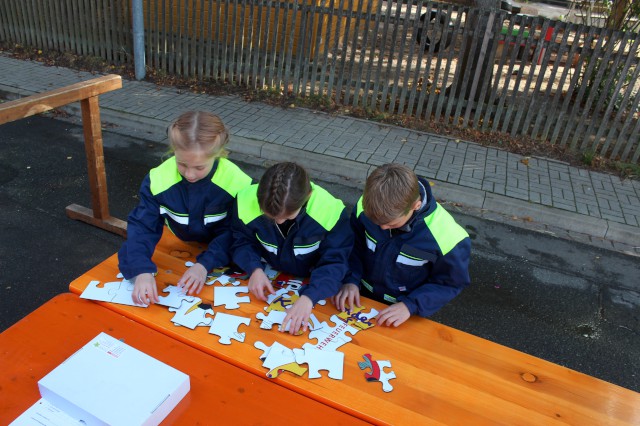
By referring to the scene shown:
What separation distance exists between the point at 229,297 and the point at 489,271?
9.39 ft

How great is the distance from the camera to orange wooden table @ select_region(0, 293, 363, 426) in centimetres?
170

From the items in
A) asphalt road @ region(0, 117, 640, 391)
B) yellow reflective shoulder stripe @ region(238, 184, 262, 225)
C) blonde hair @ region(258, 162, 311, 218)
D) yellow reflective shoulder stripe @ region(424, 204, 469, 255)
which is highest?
blonde hair @ region(258, 162, 311, 218)

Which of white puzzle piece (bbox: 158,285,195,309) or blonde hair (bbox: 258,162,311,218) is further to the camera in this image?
white puzzle piece (bbox: 158,285,195,309)

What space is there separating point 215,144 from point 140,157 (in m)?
3.86

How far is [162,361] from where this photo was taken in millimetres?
1906

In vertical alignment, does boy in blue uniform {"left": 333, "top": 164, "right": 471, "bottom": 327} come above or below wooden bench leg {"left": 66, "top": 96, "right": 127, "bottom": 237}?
above

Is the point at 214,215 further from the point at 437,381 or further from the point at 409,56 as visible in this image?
the point at 409,56

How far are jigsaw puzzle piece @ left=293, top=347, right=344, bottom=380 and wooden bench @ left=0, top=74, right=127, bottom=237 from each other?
2284 millimetres

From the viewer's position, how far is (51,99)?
3297mm

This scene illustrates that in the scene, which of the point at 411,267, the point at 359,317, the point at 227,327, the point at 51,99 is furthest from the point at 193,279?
the point at 51,99

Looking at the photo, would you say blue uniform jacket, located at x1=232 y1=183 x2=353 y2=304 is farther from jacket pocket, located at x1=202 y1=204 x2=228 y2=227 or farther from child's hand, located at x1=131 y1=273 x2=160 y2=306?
child's hand, located at x1=131 y1=273 x2=160 y2=306

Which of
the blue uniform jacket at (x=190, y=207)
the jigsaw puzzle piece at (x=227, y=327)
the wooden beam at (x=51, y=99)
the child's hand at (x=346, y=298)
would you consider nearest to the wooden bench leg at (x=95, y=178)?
the wooden beam at (x=51, y=99)

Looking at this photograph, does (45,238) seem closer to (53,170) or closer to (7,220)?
(7,220)

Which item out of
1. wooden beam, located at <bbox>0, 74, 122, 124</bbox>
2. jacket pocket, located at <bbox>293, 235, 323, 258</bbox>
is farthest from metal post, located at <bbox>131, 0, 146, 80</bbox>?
jacket pocket, located at <bbox>293, 235, 323, 258</bbox>
